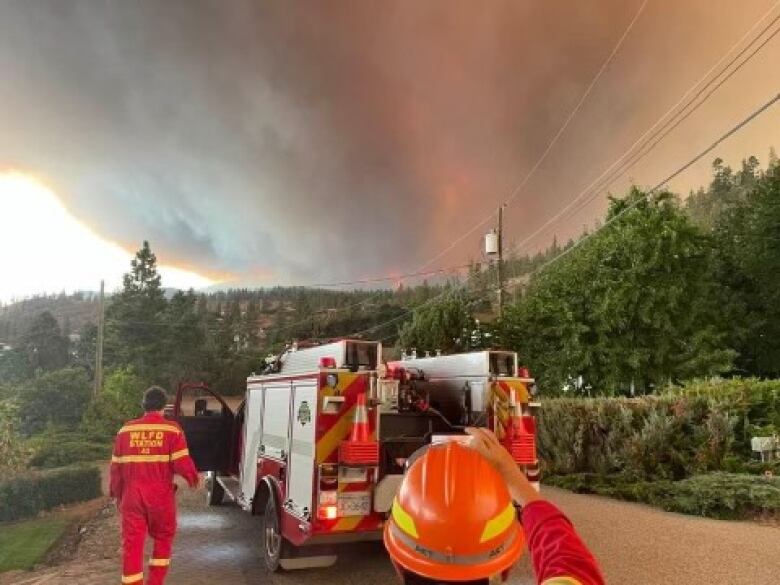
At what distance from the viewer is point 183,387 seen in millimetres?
8758

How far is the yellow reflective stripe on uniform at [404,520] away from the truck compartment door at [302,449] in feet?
13.4

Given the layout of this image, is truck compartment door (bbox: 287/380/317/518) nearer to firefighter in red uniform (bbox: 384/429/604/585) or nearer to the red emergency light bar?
the red emergency light bar

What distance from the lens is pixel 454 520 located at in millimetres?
1626

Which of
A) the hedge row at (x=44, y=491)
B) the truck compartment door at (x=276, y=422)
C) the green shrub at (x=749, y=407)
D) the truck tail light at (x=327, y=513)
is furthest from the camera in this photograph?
the hedge row at (x=44, y=491)

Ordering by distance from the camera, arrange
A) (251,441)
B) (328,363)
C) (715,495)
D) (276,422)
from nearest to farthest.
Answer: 1. (328,363)
2. (276,422)
3. (251,441)
4. (715,495)

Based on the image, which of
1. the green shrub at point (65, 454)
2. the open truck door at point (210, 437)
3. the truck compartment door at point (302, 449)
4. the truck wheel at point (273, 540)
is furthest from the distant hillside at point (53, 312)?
the truck compartment door at point (302, 449)

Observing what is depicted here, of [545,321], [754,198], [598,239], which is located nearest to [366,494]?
[545,321]

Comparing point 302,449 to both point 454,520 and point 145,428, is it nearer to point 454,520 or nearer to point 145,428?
point 145,428

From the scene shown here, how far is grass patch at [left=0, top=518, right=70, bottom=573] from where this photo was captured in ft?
30.2

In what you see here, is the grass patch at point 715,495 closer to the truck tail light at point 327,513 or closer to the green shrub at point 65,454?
the truck tail light at point 327,513

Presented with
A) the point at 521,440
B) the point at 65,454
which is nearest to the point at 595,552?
the point at 521,440

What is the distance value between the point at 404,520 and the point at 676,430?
36.9 feet

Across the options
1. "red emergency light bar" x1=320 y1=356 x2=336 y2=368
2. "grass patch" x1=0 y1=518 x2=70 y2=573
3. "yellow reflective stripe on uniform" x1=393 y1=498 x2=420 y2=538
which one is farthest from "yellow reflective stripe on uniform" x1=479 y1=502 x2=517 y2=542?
"grass patch" x1=0 y1=518 x2=70 y2=573

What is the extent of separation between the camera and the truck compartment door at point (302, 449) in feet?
18.7
